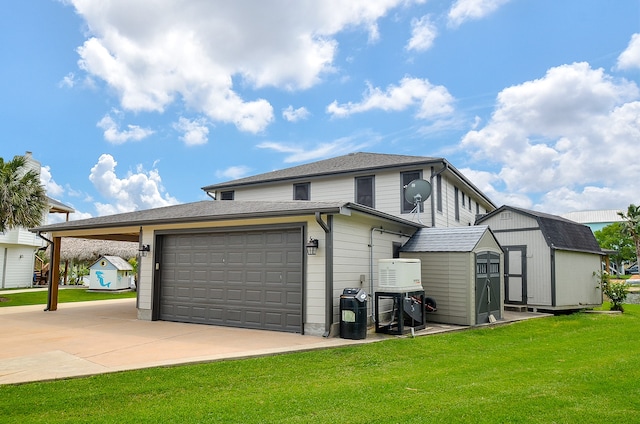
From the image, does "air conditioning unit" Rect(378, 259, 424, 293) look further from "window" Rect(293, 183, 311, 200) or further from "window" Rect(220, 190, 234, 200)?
"window" Rect(220, 190, 234, 200)

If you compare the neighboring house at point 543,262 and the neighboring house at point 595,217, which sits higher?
the neighboring house at point 595,217

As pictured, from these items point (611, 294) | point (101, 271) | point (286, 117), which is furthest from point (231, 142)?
point (611, 294)

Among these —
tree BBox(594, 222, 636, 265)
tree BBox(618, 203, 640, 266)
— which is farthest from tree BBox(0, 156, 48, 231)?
tree BBox(594, 222, 636, 265)

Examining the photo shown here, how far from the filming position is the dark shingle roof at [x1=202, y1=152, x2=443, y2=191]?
13875 millimetres

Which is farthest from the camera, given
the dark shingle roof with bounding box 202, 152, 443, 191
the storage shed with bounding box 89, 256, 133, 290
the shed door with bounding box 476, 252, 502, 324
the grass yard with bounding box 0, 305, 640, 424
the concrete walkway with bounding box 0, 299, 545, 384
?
the storage shed with bounding box 89, 256, 133, 290

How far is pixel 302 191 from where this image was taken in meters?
15.6

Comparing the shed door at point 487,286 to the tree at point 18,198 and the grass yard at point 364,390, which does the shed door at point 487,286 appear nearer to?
the grass yard at point 364,390

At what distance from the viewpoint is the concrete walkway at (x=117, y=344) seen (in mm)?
5910

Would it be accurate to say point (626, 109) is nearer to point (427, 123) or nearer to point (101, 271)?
point (427, 123)

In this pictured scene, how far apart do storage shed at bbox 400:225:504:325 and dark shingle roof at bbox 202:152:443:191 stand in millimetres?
3456

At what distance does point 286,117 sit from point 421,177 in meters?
5.97

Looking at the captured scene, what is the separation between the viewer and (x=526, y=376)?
17.6 ft

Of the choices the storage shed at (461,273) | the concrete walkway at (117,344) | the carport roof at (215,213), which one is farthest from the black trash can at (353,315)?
the storage shed at (461,273)

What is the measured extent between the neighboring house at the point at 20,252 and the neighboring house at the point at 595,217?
74.8 metres
